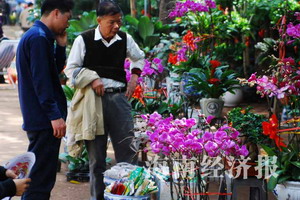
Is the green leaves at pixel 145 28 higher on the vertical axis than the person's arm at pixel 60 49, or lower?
lower

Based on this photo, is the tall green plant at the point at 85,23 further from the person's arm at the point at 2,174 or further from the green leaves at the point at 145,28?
the person's arm at the point at 2,174

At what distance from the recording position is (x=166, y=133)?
14.3 ft

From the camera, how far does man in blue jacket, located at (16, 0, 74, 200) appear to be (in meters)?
4.47

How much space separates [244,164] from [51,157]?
1.48 meters

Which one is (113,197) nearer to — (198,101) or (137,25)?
(198,101)

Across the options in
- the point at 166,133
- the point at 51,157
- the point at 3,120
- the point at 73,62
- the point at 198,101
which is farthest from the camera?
the point at 3,120

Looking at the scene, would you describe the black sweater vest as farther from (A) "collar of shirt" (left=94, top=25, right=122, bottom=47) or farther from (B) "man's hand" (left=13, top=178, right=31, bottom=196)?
(B) "man's hand" (left=13, top=178, right=31, bottom=196)

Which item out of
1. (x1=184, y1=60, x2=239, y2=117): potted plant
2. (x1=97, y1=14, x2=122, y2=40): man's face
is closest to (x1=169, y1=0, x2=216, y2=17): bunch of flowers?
(x1=184, y1=60, x2=239, y2=117): potted plant

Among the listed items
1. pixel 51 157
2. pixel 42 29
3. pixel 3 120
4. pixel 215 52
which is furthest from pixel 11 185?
pixel 215 52

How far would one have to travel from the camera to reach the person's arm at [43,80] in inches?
175

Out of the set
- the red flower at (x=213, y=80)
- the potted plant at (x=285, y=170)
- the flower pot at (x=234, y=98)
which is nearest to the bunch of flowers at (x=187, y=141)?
the potted plant at (x=285, y=170)

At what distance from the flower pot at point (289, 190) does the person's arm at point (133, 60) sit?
67.9 inches

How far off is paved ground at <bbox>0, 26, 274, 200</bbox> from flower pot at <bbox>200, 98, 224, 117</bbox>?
52.6 inches

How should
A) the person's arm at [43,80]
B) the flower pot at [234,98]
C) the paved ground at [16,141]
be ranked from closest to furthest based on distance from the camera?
the person's arm at [43,80], the paved ground at [16,141], the flower pot at [234,98]
